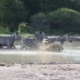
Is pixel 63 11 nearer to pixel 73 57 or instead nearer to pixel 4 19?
pixel 4 19

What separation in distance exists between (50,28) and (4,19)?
6169mm

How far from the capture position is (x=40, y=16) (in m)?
47.0

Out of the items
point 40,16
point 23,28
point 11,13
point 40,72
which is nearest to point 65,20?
point 40,16

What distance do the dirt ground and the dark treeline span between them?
3135cm

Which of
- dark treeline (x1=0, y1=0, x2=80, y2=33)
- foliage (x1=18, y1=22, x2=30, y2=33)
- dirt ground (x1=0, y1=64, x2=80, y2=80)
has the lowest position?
dirt ground (x1=0, y1=64, x2=80, y2=80)

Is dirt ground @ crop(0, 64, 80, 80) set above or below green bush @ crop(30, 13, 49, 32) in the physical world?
below

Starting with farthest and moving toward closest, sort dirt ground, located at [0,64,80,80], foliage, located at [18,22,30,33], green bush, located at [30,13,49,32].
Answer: green bush, located at [30,13,49,32], foliage, located at [18,22,30,33], dirt ground, located at [0,64,80,80]

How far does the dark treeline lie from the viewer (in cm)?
4688

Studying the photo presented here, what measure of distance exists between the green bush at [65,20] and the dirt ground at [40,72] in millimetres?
33007

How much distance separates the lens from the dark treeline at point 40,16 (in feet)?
154

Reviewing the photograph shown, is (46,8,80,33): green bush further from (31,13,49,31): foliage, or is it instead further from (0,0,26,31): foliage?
(0,0,26,31): foliage

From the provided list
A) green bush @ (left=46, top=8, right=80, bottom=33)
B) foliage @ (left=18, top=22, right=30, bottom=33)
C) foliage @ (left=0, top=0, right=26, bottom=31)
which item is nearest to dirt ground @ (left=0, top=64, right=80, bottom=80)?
foliage @ (left=18, top=22, right=30, bottom=33)

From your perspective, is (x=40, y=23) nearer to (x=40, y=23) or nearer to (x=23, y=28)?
(x=40, y=23)

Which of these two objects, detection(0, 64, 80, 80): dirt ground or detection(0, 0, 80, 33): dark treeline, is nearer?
detection(0, 64, 80, 80): dirt ground
